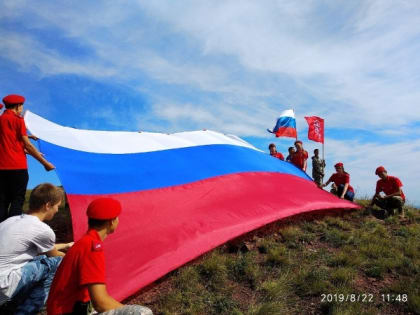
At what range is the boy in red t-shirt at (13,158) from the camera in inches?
162

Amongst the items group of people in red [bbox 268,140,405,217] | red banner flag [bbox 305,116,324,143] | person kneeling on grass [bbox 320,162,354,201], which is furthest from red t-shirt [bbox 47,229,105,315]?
red banner flag [bbox 305,116,324,143]

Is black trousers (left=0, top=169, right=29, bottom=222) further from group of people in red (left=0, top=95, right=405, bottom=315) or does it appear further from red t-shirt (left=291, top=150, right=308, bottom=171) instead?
red t-shirt (left=291, top=150, right=308, bottom=171)

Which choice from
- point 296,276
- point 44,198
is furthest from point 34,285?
point 296,276

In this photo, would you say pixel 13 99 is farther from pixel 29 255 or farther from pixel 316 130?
pixel 316 130

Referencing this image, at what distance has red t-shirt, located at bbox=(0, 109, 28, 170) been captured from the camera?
4.12m

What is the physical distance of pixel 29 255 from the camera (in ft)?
9.07

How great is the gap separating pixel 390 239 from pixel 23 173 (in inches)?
219

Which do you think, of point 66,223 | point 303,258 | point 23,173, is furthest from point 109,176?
point 303,258

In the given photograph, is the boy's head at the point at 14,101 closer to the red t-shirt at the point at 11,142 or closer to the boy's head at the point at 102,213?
the red t-shirt at the point at 11,142

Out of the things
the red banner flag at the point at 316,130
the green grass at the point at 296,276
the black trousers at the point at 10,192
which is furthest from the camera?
the red banner flag at the point at 316,130

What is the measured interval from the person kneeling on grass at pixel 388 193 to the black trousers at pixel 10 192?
6.56 metres

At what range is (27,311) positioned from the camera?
8.95 feet

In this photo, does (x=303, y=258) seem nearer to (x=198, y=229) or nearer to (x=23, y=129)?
(x=198, y=229)

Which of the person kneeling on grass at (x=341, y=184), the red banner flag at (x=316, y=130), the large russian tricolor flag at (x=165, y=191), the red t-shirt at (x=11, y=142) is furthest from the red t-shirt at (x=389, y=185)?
the red t-shirt at (x=11, y=142)
